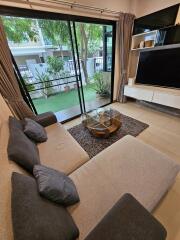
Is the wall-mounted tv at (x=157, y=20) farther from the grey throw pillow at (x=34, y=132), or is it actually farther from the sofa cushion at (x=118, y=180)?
the grey throw pillow at (x=34, y=132)

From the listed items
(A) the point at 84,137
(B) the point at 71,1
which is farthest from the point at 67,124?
(B) the point at 71,1

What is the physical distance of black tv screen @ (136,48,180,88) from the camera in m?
2.52

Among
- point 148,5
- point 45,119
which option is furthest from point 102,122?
point 148,5

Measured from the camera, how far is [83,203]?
958mm

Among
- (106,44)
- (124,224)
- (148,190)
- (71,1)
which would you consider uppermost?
(71,1)

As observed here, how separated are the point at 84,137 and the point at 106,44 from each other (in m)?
2.65

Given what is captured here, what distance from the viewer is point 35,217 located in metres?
0.63

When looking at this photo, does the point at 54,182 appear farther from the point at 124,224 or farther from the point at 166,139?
the point at 166,139

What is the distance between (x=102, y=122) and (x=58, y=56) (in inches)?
67.8

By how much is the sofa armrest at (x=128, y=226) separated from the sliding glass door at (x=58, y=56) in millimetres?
2319

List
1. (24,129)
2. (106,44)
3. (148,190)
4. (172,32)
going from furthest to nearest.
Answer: (106,44), (172,32), (24,129), (148,190)

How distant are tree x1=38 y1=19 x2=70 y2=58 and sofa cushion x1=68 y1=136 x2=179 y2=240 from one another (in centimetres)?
237

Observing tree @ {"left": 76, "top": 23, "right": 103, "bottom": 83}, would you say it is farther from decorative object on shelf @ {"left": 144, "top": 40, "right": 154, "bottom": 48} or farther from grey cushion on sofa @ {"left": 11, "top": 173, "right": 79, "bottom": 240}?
grey cushion on sofa @ {"left": 11, "top": 173, "right": 79, "bottom": 240}

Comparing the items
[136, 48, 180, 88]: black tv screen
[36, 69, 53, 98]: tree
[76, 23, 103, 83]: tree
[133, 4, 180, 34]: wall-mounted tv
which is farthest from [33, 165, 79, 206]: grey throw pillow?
[133, 4, 180, 34]: wall-mounted tv
